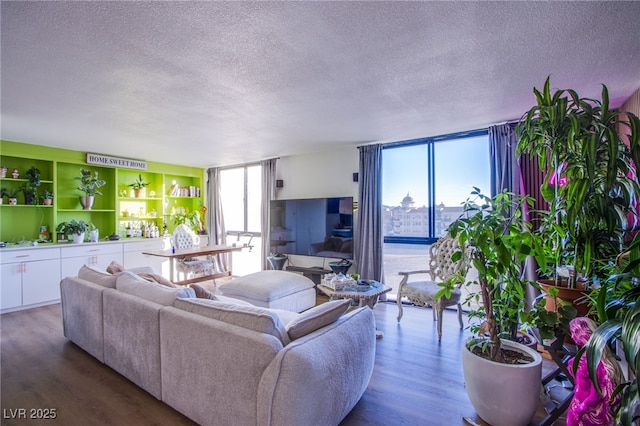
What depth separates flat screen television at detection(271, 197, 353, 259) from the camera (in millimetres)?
4773

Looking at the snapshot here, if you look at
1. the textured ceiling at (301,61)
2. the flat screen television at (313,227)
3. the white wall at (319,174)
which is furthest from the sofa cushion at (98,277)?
the white wall at (319,174)

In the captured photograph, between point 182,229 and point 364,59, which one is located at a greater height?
point 364,59

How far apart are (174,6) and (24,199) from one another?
16.3 feet

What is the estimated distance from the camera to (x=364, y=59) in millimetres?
2164

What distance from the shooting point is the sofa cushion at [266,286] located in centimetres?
338

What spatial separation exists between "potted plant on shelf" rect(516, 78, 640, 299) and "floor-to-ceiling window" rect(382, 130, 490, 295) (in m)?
2.08

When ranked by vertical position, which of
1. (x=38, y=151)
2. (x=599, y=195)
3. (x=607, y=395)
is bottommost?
(x=607, y=395)

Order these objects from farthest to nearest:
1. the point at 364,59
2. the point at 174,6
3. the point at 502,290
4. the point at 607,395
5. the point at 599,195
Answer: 1. the point at 364,59
2. the point at 502,290
3. the point at 599,195
4. the point at 174,6
5. the point at 607,395

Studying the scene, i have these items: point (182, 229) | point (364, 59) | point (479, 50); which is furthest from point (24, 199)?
point (479, 50)

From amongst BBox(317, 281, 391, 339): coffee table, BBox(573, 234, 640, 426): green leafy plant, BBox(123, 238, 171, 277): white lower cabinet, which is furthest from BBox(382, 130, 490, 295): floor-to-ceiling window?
BBox(123, 238, 171, 277): white lower cabinet

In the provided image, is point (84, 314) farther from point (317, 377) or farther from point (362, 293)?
Answer: point (362, 293)

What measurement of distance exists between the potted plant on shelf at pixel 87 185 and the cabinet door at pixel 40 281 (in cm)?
114

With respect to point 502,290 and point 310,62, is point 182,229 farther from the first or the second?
point 502,290

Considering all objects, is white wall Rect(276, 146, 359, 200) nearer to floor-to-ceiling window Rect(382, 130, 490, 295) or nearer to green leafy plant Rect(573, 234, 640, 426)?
floor-to-ceiling window Rect(382, 130, 490, 295)
